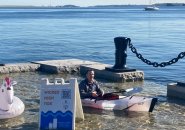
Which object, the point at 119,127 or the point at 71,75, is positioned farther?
the point at 71,75

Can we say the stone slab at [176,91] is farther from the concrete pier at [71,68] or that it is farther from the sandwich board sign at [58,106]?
the sandwich board sign at [58,106]

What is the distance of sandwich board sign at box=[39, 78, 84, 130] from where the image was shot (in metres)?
10.6

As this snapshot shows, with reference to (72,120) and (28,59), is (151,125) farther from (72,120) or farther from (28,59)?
(28,59)

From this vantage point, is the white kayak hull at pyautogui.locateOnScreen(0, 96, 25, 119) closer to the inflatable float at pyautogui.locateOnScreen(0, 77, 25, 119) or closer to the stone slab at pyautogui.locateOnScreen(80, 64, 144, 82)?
the inflatable float at pyautogui.locateOnScreen(0, 77, 25, 119)

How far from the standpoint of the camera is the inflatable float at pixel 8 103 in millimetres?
11414

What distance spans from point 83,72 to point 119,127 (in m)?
7.83

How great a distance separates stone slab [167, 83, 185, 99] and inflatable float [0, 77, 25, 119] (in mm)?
4794

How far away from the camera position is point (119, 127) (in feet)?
37.6

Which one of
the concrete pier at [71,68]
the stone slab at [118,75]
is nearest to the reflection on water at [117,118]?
the stone slab at [118,75]

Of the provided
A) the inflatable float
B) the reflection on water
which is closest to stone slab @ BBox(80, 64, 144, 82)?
the reflection on water

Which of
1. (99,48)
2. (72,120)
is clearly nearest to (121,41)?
(72,120)

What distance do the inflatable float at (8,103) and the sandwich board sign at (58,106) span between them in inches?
39.8

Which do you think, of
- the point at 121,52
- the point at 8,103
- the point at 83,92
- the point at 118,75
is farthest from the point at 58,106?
the point at 121,52

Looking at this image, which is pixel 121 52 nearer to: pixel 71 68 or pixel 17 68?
pixel 71 68
